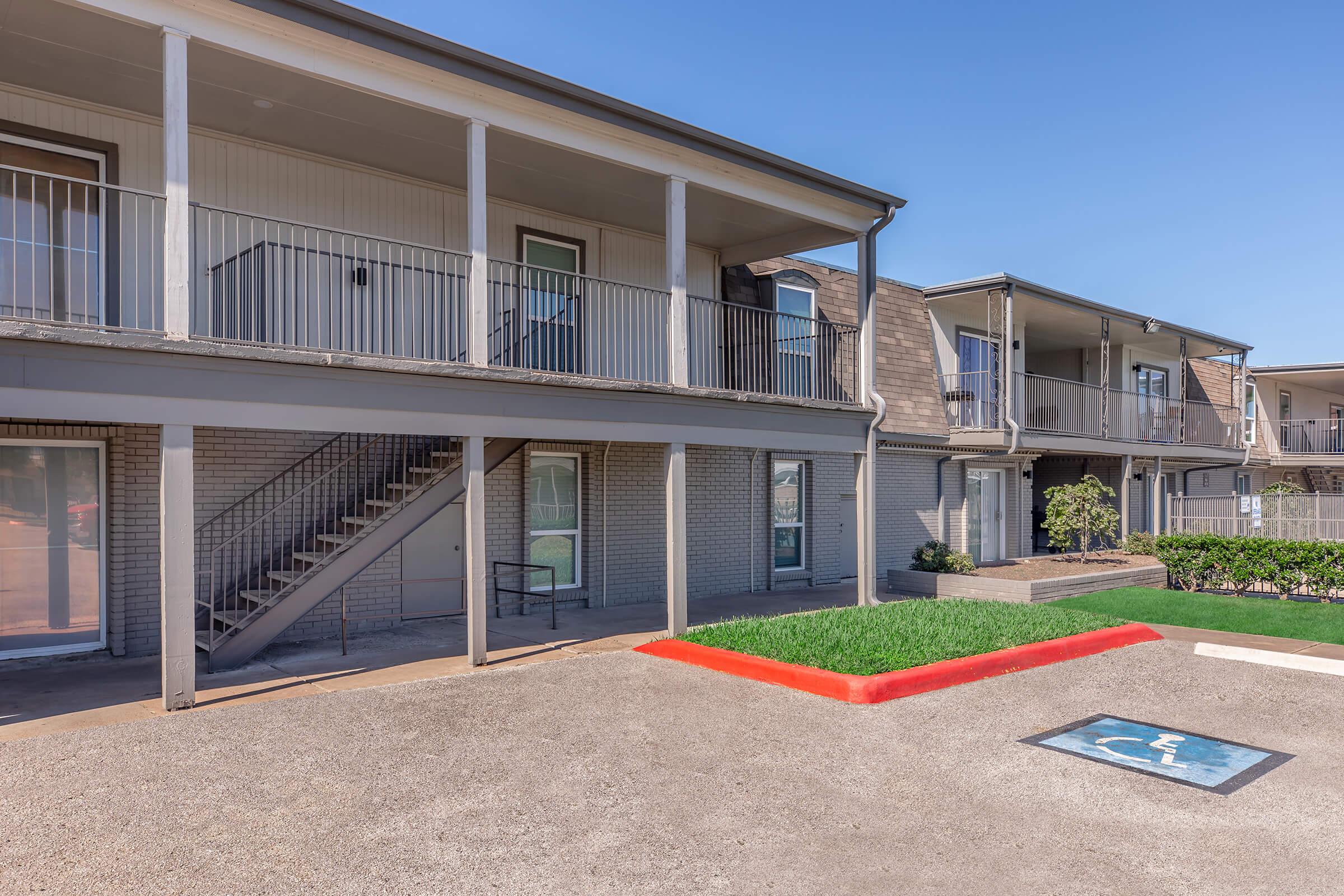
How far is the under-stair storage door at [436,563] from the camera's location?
37.9ft

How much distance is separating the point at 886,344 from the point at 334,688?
42.1 ft

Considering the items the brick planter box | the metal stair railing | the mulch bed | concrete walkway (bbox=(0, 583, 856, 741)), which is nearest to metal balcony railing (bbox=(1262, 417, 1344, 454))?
the mulch bed

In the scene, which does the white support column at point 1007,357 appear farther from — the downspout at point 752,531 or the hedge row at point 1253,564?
the downspout at point 752,531

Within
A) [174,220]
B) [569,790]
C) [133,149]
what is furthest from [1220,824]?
[133,149]

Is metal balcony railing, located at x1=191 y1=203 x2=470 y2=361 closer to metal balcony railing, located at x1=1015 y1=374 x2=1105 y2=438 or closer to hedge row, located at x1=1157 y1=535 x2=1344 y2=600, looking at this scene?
hedge row, located at x1=1157 y1=535 x2=1344 y2=600

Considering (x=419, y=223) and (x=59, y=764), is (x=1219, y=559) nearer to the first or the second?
(x=419, y=223)

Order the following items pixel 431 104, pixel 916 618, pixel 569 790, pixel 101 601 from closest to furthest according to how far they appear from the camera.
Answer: pixel 569 790, pixel 431 104, pixel 101 601, pixel 916 618

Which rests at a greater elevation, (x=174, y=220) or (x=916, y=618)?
(x=174, y=220)

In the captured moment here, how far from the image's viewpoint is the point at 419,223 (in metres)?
11.8

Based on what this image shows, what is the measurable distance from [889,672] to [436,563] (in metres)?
6.16

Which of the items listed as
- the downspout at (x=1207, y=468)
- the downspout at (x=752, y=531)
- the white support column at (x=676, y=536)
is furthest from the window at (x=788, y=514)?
the downspout at (x=1207, y=468)

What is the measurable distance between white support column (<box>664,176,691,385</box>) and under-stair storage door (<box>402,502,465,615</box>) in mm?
3452

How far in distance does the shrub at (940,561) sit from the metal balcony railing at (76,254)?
39.4 ft

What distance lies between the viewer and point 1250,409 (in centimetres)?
2952
